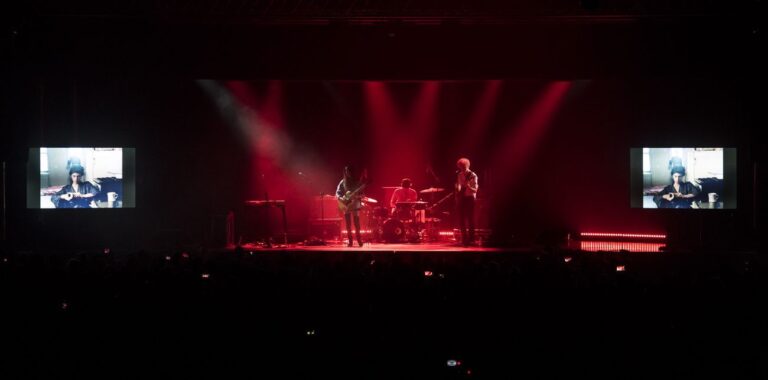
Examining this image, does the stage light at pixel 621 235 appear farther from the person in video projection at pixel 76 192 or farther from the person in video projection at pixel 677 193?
the person in video projection at pixel 76 192

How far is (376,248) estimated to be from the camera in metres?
12.8

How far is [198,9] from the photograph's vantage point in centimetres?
1072

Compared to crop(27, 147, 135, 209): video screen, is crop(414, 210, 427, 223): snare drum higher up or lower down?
lower down

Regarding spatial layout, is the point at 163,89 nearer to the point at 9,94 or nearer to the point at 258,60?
the point at 9,94

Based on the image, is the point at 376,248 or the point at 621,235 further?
the point at 621,235

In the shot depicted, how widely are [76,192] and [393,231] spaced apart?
6517 millimetres

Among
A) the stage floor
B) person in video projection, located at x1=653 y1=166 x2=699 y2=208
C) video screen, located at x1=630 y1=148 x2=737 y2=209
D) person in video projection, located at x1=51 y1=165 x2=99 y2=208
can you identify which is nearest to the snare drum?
the stage floor

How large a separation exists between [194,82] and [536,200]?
830cm

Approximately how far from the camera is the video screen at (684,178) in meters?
13.9

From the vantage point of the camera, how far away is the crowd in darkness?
478 cm

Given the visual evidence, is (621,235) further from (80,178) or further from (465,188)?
(80,178)

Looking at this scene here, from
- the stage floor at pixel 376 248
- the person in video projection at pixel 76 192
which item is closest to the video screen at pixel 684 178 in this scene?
the stage floor at pixel 376 248

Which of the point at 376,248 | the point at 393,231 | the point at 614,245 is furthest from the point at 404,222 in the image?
the point at 614,245

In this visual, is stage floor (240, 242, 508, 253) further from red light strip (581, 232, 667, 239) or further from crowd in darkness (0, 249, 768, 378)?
crowd in darkness (0, 249, 768, 378)
